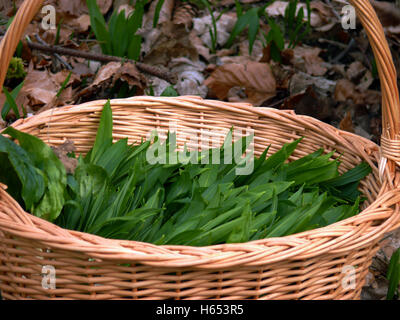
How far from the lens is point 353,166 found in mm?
1388

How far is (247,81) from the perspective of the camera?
6.63 ft

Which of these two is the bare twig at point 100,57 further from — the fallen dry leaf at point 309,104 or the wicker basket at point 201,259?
the wicker basket at point 201,259

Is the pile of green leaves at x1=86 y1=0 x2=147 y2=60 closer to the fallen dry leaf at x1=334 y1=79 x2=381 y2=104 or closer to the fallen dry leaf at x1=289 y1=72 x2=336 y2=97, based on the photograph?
the fallen dry leaf at x1=289 y1=72 x2=336 y2=97

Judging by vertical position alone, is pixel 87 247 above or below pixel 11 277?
above

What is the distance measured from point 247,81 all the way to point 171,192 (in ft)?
3.07

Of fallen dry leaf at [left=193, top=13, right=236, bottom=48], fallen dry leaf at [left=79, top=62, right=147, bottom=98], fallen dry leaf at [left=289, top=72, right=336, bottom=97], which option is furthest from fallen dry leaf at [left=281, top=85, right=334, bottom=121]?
fallen dry leaf at [left=193, top=13, right=236, bottom=48]

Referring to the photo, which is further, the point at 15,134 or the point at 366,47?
the point at 366,47

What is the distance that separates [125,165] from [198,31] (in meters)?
1.32

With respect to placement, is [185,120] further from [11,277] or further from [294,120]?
[11,277]

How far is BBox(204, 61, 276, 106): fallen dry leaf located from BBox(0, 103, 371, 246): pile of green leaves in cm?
65

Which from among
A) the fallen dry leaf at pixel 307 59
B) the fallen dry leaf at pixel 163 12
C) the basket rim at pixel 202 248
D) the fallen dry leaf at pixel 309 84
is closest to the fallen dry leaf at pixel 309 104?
the fallen dry leaf at pixel 309 84

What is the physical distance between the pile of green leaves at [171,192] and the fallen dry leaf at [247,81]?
2.13 feet
